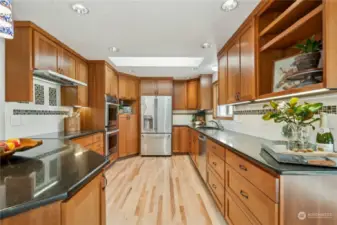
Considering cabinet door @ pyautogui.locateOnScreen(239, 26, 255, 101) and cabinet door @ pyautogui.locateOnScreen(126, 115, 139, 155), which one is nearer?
cabinet door @ pyautogui.locateOnScreen(239, 26, 255, 101)

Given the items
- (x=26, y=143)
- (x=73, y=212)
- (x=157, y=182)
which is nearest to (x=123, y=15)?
(x=26, y=143)

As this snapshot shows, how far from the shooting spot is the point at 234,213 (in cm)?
174

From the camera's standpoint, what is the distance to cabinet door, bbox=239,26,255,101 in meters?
2.07

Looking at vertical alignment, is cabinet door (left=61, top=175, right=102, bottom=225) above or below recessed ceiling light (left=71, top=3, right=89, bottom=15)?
below

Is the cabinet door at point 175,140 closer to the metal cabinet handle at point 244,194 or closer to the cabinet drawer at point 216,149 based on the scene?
the cabinet drawer at point 216,149

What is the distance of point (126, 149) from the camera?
5062 mm

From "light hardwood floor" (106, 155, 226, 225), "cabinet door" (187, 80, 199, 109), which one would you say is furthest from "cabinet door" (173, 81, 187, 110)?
"light hardwood floor" (106, 155, 226, 225)

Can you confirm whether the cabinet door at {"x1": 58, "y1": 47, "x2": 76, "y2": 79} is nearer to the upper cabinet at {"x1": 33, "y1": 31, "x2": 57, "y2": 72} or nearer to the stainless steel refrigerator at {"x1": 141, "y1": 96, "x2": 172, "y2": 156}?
the upper cabinet at {"x1": 33, "y1": 31, "x2": 57, "y2": 72}

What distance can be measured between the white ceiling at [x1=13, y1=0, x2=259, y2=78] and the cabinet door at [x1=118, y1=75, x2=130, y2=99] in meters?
1.84

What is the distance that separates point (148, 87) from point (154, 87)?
0.57 feet

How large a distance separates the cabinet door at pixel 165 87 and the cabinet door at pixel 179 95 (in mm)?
400

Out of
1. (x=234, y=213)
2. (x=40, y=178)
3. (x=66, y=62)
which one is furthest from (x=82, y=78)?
(x=234, y=213)

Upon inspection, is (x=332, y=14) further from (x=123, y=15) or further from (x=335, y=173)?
(x=123, y=15)

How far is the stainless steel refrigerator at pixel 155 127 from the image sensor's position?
17.4 feet
